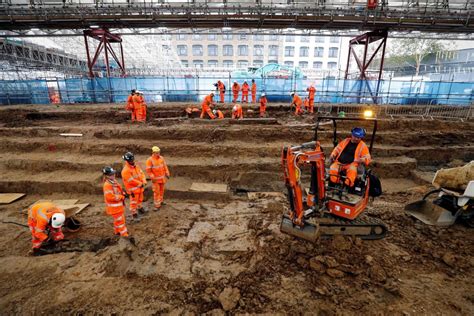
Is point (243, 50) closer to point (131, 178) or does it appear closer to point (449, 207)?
point (131, 178)

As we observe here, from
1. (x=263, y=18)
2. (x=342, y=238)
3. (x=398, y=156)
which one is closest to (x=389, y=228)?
(x=342, y=238)

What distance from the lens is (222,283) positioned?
393 cm

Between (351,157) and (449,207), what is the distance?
248cm

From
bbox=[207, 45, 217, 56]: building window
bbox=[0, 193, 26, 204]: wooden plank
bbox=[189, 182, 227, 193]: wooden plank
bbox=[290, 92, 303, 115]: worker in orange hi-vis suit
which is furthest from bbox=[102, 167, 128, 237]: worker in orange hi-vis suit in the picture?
bbox=[207, 45, 217, 56]: building window

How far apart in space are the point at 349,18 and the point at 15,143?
63.4ft

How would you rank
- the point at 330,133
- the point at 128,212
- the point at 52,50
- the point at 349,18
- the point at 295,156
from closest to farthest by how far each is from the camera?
the point at 295,156, the point at 128,212, the point at 330,133, the point at 349,18, the point at 52,50

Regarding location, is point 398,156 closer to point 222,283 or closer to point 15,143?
point 222,283

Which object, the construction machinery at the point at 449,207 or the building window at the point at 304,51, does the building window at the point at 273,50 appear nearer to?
the building window at the point at 304,51

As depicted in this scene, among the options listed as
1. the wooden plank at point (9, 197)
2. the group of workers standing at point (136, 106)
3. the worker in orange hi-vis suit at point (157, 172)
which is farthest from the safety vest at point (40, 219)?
the group of workers standing at point (136, 106)

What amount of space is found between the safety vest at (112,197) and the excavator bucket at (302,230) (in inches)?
136

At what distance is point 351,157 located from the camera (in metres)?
5.03

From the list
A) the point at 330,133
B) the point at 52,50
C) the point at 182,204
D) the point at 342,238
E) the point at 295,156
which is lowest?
the point at 182,204

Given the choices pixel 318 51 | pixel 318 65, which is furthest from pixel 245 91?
pixel 318 51

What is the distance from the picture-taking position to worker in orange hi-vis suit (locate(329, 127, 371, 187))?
16.0 feet
